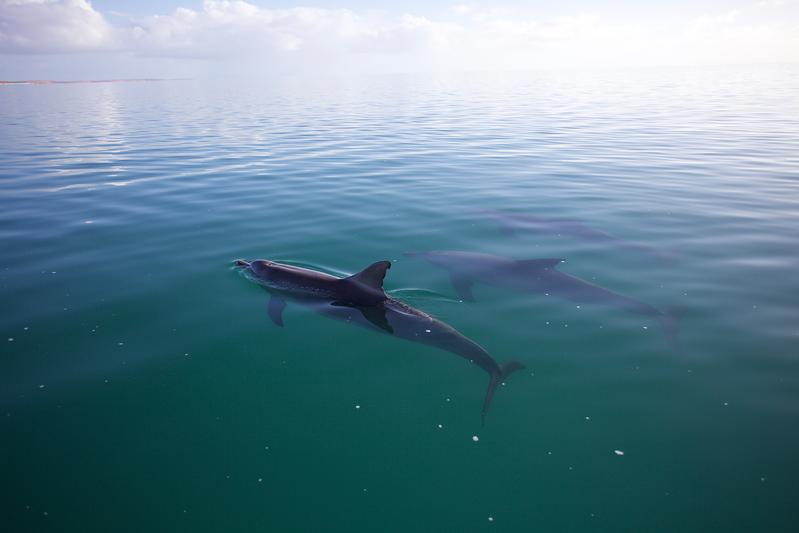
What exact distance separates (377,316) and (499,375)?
2.60 m

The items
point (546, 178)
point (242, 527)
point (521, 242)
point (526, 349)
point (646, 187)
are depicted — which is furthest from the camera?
point (546, 178)

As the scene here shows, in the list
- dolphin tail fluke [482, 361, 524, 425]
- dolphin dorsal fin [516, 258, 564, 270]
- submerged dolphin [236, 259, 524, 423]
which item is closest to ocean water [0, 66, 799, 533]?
dolphin tail fluke [482, 361, 524, 425]

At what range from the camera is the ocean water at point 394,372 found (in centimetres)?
536

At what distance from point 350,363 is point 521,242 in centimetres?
689

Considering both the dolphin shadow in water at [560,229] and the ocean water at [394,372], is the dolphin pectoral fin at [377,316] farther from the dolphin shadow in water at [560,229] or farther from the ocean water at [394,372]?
the dolphin shadow in water at [560,229]

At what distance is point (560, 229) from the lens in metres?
13.4

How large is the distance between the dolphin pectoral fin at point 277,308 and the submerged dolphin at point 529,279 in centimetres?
A: 362

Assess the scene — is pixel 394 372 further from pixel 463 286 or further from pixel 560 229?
pixel 560 229

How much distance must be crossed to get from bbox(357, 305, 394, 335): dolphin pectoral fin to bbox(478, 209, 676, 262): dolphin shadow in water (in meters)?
5.96

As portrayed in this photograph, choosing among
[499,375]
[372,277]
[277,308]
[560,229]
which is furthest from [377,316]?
[560,229]

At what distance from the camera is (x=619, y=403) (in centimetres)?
668

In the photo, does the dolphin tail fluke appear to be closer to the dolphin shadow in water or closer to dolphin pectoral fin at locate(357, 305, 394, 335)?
dolphin pectoral fin at locate(357, 305, 394, 335)

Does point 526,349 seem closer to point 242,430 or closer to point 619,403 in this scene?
point 619,403

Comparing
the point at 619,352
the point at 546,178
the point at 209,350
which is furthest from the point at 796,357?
the point at 546,178
